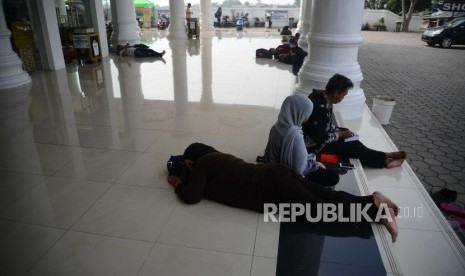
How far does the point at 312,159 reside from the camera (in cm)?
286

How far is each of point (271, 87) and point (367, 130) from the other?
2.53 meters

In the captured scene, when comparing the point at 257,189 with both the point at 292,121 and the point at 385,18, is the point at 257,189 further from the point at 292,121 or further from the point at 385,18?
the point at 385,18

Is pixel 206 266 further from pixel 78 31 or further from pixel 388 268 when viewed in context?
pixel 78 31

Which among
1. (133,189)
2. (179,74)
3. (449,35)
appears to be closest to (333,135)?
(133,189)

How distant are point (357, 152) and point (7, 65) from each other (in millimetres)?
6817

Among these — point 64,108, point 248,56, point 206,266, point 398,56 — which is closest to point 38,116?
point 64,108

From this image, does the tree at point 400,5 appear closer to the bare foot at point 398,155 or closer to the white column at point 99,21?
the white column at point 99,21

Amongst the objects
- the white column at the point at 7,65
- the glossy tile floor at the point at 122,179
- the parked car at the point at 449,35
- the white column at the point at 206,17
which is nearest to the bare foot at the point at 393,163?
the glossy tile floor at the point at 122,179

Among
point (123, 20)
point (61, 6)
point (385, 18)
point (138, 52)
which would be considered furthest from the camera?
point (385, 18)

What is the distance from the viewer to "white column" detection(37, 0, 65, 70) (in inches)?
305

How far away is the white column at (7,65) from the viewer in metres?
6.53

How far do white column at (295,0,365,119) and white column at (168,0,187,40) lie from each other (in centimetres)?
1189

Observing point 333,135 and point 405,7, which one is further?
point 405,7

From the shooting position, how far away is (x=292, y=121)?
8.97 feet
